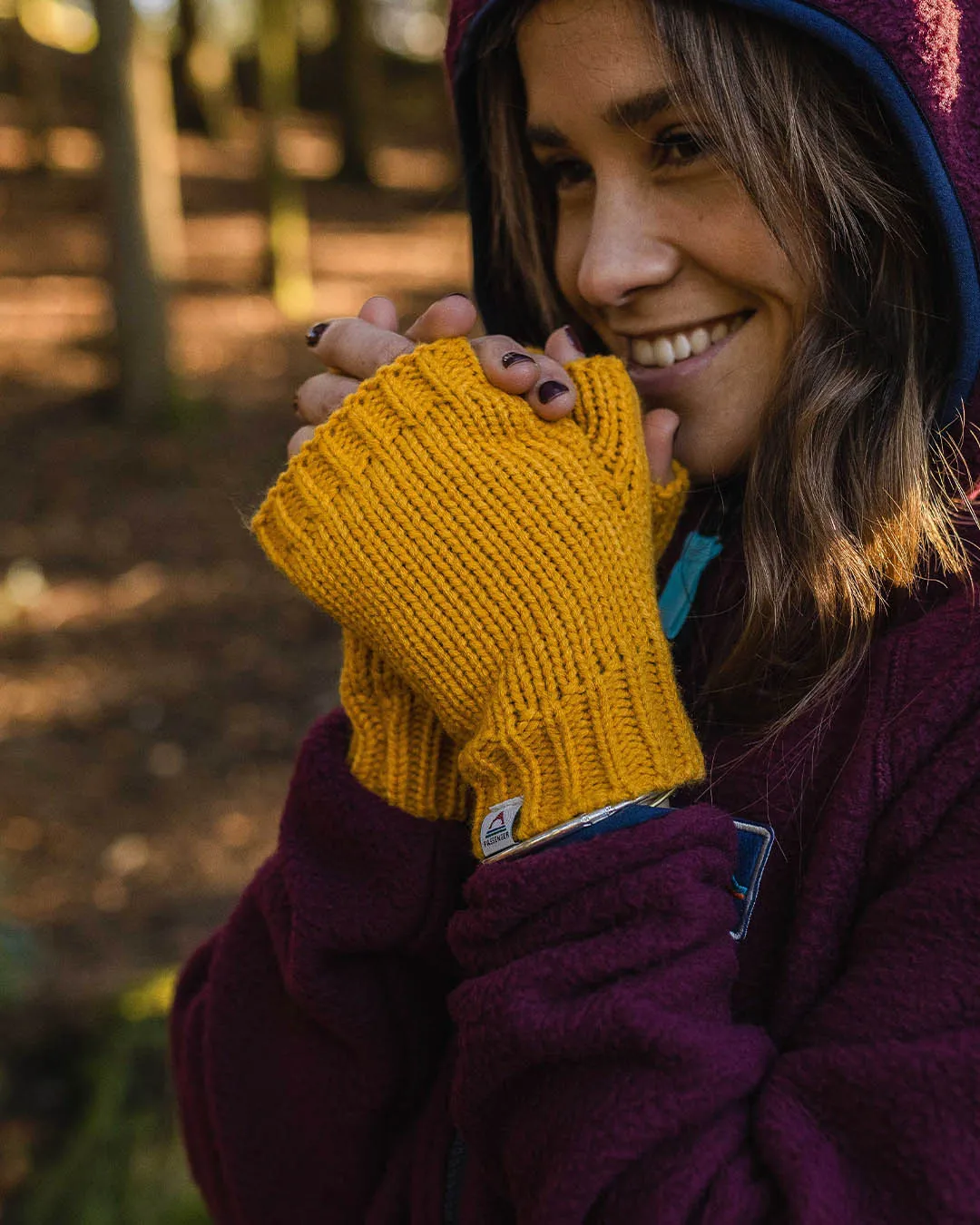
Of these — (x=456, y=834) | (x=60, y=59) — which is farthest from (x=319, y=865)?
(x=60, y=59)

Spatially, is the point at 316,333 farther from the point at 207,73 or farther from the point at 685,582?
the point at 207,73

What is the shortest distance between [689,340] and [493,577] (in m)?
0.48

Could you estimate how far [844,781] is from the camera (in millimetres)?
1233

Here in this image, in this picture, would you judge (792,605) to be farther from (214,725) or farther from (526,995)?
(214,725)

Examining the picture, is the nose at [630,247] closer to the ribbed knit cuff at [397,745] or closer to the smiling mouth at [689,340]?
the smiling mouth at [689,340]

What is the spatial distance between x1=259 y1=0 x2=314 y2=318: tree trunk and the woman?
8.71 metres

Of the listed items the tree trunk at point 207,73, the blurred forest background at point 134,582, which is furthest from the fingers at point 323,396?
the tree trunk at point 207,73

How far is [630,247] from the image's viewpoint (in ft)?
4.91

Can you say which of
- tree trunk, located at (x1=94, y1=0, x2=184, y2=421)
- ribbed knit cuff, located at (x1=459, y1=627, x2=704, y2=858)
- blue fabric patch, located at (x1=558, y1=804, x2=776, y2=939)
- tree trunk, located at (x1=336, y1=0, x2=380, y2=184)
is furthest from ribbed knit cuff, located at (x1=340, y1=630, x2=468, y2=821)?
tree trunk, located at (x1=336, y1=0, x2=380, y2=184)

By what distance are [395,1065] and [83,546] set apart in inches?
226

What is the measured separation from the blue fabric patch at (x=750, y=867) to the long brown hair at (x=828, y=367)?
13 cm

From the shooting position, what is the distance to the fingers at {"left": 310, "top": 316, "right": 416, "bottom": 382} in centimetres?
153

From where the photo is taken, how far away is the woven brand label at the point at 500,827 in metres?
1.29

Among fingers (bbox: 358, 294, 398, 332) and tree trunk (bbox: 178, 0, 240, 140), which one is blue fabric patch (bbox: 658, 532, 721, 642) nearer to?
fingers (bbox: 358, 294, 398, 332)
